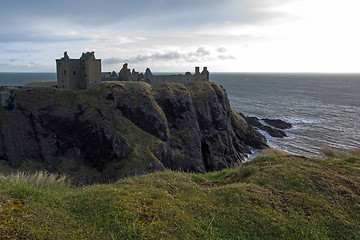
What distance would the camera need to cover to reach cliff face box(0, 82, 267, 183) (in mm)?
35688

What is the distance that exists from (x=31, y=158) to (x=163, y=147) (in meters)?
20.7

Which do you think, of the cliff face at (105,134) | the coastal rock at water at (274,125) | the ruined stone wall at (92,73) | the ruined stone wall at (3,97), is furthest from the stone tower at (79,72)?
the coastal rock at water at (274,125)

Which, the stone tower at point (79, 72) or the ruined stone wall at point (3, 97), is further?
the stone tower at point (79, 72)

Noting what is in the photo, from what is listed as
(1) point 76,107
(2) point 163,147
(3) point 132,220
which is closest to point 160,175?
(3) point 132,220

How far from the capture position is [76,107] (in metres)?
40.0

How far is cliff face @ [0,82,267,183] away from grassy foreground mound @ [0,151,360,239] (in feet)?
Answer: 74.6

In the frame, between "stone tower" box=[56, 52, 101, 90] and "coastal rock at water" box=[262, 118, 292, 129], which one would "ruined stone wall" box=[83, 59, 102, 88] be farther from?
"coastal rock at water" box=[262, 118, 292, 129]

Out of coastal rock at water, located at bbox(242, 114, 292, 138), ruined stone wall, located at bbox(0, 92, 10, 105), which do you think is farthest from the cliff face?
coastal rock at water, located at bbox(242, 114, 292, 138)

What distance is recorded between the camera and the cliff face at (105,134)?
1405 inches

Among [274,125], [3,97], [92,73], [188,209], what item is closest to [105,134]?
[92,73]

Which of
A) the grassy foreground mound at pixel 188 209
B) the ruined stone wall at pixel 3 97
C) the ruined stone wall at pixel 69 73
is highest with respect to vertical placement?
the ruined stone wall at pixel 69 73

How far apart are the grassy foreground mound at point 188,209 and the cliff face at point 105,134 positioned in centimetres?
2273

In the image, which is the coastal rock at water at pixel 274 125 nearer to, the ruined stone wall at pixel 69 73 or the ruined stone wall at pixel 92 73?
the ruined stone wall at pixel 92 73

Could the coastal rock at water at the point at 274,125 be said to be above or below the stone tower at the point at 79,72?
below
